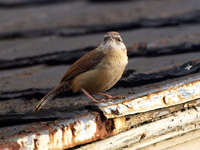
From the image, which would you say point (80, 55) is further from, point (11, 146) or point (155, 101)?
point (11, 146)

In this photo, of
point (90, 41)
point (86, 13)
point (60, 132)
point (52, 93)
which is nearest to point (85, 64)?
point (52, 93)

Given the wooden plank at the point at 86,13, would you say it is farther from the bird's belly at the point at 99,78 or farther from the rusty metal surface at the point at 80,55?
the bird's belly at the point at 99,78

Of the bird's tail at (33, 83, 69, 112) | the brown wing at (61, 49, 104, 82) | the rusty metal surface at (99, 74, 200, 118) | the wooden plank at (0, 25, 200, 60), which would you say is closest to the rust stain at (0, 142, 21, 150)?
the rusty metal surface at (99, 74, 200, 118)

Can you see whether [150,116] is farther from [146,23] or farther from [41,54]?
[146,23]

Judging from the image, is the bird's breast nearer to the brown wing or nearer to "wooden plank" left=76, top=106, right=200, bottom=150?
the brown wing

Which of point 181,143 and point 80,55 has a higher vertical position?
point 80,55

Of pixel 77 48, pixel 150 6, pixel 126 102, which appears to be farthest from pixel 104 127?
pixel 150 6
